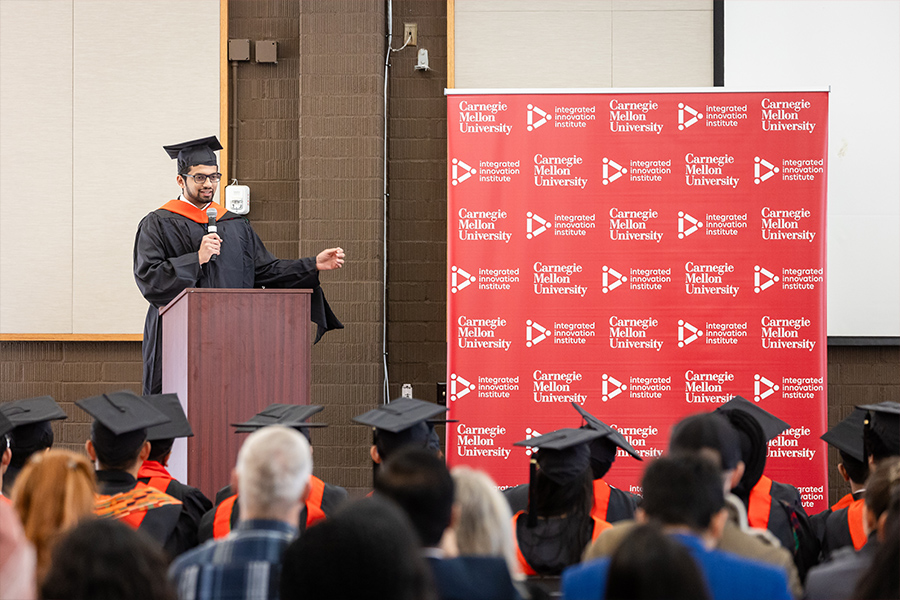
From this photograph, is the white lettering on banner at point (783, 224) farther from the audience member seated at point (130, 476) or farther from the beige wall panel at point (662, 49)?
the audience member seated at point (130, 476)

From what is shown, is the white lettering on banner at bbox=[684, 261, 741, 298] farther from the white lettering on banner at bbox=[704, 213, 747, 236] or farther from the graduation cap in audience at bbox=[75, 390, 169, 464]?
the graduation cap in audience at bbox=[75, 390, 169, 464]

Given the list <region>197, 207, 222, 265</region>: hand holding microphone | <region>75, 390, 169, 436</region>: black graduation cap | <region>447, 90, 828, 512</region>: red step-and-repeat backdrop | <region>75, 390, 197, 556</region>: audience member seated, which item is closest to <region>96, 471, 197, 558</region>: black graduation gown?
<region>75, 390, 197, 556</region>: audience member seated

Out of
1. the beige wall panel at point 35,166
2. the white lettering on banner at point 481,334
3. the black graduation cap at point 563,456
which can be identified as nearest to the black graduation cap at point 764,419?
the black graduation cap at point 563,456

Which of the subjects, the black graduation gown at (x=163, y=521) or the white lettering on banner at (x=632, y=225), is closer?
the black graduation gown at (x=163, y=521)

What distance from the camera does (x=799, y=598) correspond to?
238cm

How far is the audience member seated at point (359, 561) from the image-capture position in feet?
4.92

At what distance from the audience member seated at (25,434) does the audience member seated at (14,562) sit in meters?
1.64

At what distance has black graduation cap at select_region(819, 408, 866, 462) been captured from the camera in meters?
3.67

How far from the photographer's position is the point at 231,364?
13.1 feet

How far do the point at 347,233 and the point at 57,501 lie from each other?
403cm

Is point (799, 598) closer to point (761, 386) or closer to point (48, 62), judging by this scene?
point (761, 386)

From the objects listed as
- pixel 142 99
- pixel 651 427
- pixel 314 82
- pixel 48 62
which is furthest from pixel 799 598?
pixel 48 62

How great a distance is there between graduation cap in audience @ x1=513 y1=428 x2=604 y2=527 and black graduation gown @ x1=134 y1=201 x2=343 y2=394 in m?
2.17

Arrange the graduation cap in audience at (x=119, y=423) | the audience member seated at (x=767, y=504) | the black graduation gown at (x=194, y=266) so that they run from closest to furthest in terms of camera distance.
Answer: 1. the graduation cap in audience at (x=119, y=423)
2. the audience member seated at (x=767, y=504)
3. the black graduation gown at (x=194, y=266)
